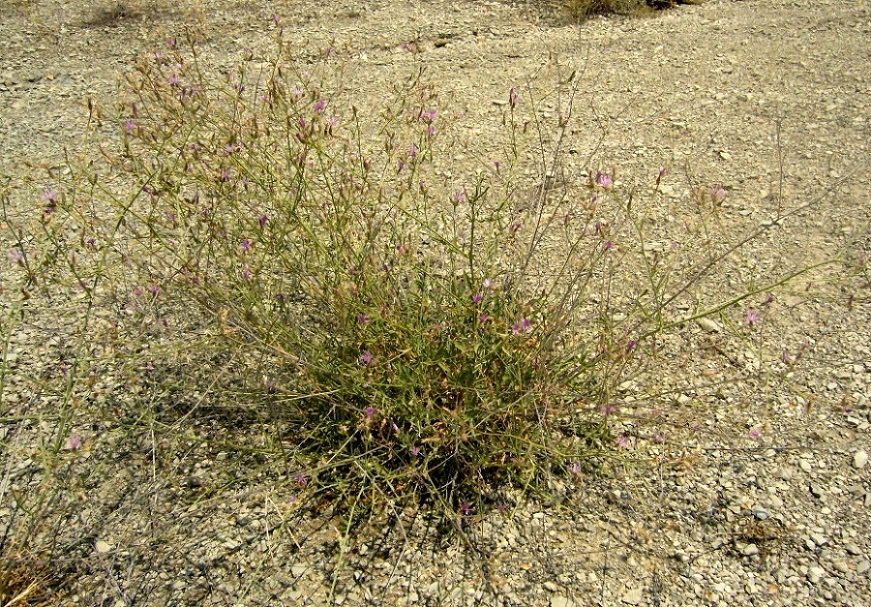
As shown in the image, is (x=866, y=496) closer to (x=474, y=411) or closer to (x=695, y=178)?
(x=474, y=411)

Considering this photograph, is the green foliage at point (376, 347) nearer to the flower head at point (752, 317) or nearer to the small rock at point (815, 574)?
the flower head at point (752, 317)

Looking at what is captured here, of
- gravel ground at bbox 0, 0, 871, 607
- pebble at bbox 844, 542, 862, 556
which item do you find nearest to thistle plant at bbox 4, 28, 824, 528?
gravel ground at bbox 0, 0, 871, 607

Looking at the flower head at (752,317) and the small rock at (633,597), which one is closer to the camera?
the small rock at (633,597)

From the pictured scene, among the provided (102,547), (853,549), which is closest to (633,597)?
(853,549)

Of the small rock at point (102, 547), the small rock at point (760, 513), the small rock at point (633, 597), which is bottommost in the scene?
the small rock at point (633, 597)

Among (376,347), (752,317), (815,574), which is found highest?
(752,317)

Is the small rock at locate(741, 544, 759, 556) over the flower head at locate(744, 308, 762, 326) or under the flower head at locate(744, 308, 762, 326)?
under

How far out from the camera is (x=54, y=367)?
2.80 metres

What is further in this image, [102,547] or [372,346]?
[372,346]

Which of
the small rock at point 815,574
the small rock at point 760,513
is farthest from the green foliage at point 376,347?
the small rock at point 815,574

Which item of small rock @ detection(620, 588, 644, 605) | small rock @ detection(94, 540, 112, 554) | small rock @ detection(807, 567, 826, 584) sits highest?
small rock @ detection(94, 540, 112, 554)

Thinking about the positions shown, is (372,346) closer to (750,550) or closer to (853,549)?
(750,550)

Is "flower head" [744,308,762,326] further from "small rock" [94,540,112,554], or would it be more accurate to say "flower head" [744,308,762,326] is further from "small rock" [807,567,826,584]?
"small rock" [94,540,112,554]

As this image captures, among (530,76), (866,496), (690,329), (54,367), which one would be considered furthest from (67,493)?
(530,76)
